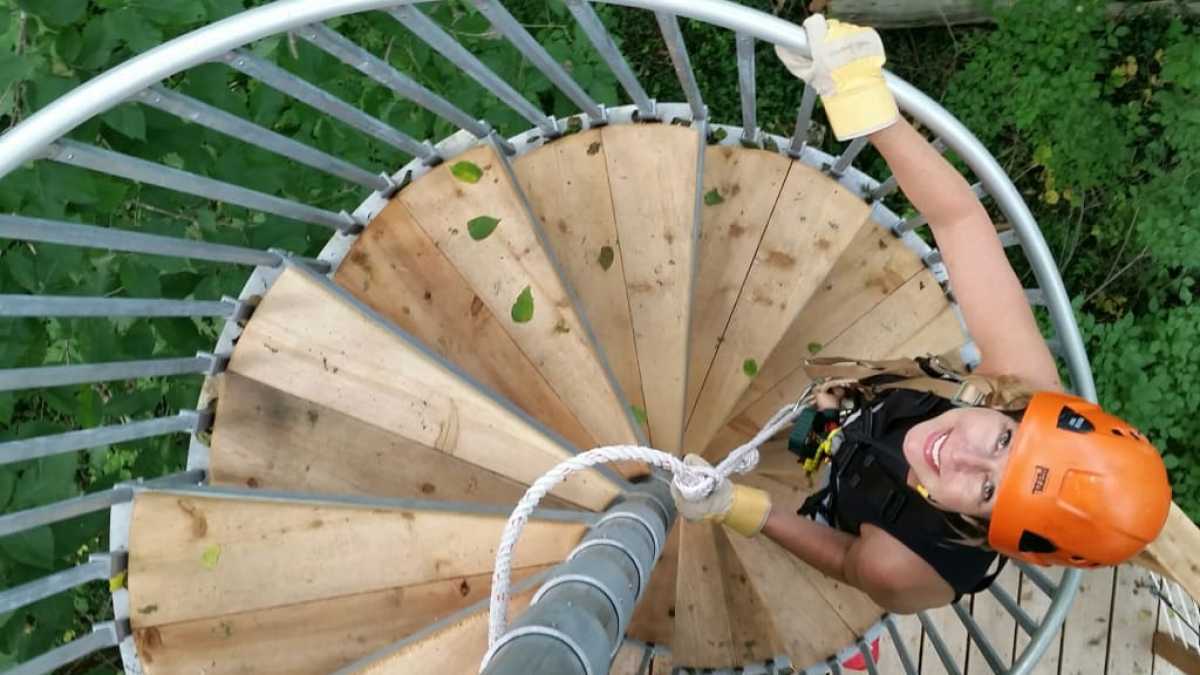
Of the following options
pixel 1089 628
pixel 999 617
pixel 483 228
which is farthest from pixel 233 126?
pixel 1089 628

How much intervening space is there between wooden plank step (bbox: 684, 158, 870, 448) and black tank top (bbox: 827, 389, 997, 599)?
0.81 metres

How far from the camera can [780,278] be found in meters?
3.11

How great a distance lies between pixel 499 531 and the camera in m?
2.25

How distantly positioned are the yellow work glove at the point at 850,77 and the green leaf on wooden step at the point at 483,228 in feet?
3.50

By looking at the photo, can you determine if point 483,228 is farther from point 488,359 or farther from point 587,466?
point 587,466

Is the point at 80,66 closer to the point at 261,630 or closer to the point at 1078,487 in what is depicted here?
the point at 261,630

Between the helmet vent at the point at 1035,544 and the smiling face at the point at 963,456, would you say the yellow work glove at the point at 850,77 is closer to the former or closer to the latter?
the smiling face at the point at 963,456

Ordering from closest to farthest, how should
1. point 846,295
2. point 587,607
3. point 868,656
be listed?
point 587,607 → point 868,656 → point 846,295

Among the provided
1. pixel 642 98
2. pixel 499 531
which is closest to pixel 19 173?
pixel 499 531

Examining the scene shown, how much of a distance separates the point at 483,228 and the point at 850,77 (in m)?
1.22

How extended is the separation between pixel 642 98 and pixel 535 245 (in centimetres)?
55

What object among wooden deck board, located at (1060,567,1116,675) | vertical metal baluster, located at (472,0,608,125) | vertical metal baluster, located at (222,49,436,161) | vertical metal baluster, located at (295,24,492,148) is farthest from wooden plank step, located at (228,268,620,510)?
wooden deck board, located at (1060,567,1116,675)

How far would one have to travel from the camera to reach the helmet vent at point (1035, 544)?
5.83 feet

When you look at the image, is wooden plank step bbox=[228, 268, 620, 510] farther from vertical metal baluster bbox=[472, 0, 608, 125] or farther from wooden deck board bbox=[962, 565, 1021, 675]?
wooden deck board bbox=[962, 565, 1021, 675]
